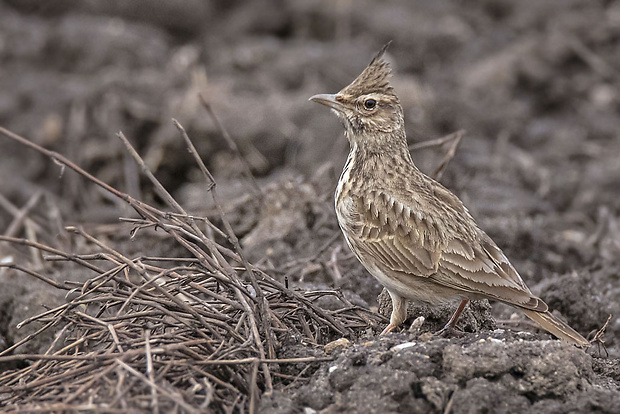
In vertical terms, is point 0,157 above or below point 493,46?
below

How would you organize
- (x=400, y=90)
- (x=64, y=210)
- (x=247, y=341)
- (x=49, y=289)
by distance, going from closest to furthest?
(x=247, y=341) < (x=49, y=289) < (x=64, y=210) < (x=400, y=90)

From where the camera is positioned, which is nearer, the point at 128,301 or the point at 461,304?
the point at 128,301

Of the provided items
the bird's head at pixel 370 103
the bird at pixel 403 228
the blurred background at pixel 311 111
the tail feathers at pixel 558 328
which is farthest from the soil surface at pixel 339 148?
the bird's head at pixel 370 103

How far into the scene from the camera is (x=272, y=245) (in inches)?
276

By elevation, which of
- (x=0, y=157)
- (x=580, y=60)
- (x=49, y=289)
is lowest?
(x=0, y=157)

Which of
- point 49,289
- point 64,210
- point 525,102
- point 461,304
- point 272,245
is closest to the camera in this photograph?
point 461,304

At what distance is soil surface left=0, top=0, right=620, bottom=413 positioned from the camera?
13.7 ft

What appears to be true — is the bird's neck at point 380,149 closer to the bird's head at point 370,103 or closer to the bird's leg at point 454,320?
the bird's head at point 370,103

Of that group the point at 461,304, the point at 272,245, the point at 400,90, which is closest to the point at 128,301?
the point at 461,304

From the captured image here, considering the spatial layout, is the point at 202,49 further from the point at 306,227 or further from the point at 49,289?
the point at 49,289

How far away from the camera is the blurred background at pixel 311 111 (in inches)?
295

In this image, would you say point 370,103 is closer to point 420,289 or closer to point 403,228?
point 403,228

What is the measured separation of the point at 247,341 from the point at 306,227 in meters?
3.01

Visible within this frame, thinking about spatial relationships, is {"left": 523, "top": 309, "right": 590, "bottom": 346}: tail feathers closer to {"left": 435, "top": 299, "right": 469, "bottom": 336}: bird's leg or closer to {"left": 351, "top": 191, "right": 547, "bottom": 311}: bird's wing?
{"left": 351, "top": 191, "right": 547, "bottom": 311}: bird's wing
